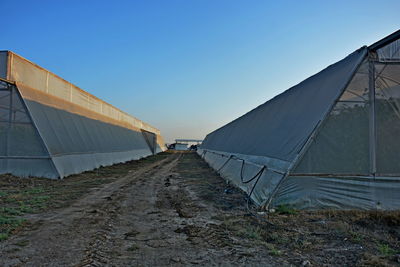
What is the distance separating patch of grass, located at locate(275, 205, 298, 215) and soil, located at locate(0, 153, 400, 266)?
23 millimetres

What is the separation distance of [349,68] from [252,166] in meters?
4.26

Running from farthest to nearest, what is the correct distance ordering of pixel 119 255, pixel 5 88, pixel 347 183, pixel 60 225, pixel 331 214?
pixel 5 88, pixel 347 183, pixel 331 214, pixel 60 225, pixel 119 255

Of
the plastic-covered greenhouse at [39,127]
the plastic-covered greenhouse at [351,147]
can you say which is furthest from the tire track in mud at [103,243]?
the plastic-covered greenhouse at [39,127]

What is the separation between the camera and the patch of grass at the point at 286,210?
620 cm

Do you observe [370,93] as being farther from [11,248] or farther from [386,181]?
[11,248]

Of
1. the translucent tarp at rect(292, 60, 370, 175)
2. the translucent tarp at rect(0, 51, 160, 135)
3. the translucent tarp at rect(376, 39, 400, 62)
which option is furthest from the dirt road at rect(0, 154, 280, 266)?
the translucent tarp at rect(0, 51, 160, 135)

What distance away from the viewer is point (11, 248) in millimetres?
4070

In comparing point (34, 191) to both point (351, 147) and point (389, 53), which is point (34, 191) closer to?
point (351, 147)

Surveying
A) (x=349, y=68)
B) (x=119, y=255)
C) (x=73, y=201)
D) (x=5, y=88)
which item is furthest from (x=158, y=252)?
(x=5, y=88)

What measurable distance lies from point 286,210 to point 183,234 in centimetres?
270

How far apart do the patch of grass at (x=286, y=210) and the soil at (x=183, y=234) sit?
0.08 feet

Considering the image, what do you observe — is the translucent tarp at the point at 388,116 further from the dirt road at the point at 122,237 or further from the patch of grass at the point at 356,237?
the dirt road at the point at 122,237

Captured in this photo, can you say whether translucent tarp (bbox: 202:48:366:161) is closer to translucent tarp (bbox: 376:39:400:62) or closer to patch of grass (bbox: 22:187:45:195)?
translucent tarp (bbox: 376:39:400:62)

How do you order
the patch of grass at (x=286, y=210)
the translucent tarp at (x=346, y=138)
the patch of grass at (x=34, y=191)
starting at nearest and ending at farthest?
the patch of grass at (x=286, y=210) → the translucent tarp at (x=346, y=138) → the patch of grass at (x=34, y=191)
